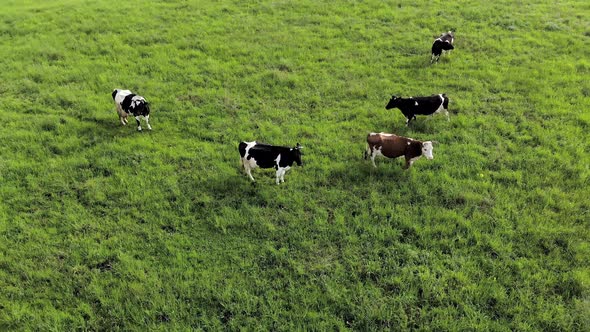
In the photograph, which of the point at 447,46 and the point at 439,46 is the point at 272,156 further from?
the point at 447,46

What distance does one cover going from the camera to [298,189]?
391 inches

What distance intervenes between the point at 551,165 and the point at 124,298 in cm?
1033

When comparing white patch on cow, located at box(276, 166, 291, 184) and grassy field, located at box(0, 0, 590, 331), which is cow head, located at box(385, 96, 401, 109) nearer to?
grassy field, located at box(0, 0, 590, 331)

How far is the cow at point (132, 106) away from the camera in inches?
463

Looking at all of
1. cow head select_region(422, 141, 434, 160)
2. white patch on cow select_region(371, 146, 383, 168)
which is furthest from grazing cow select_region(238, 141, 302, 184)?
cow head select_region(422, 141, 434, 160)

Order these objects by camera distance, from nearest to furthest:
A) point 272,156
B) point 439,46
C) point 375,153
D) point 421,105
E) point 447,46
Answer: point 272,156, point 375,153, point 421,105, point 439,46, point 447,46

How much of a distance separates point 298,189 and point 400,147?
108 inches

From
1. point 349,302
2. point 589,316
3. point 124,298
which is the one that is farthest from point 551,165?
point 124,298

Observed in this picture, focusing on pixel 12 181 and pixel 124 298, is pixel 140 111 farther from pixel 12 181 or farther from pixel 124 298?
pixel 124 298

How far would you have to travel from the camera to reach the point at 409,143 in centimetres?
1003

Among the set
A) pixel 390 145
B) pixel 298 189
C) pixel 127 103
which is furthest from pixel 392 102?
pixel 127 103

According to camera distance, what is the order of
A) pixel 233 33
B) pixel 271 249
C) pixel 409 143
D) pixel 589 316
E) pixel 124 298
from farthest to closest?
pixel 233 33 → pixel 409 143 → pixel 271 249 → pixel 124 298 → pixel 589 316

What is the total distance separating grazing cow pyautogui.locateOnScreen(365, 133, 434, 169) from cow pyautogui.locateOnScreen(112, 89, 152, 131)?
655 centimetres

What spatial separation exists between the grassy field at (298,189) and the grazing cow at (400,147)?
42 cm
